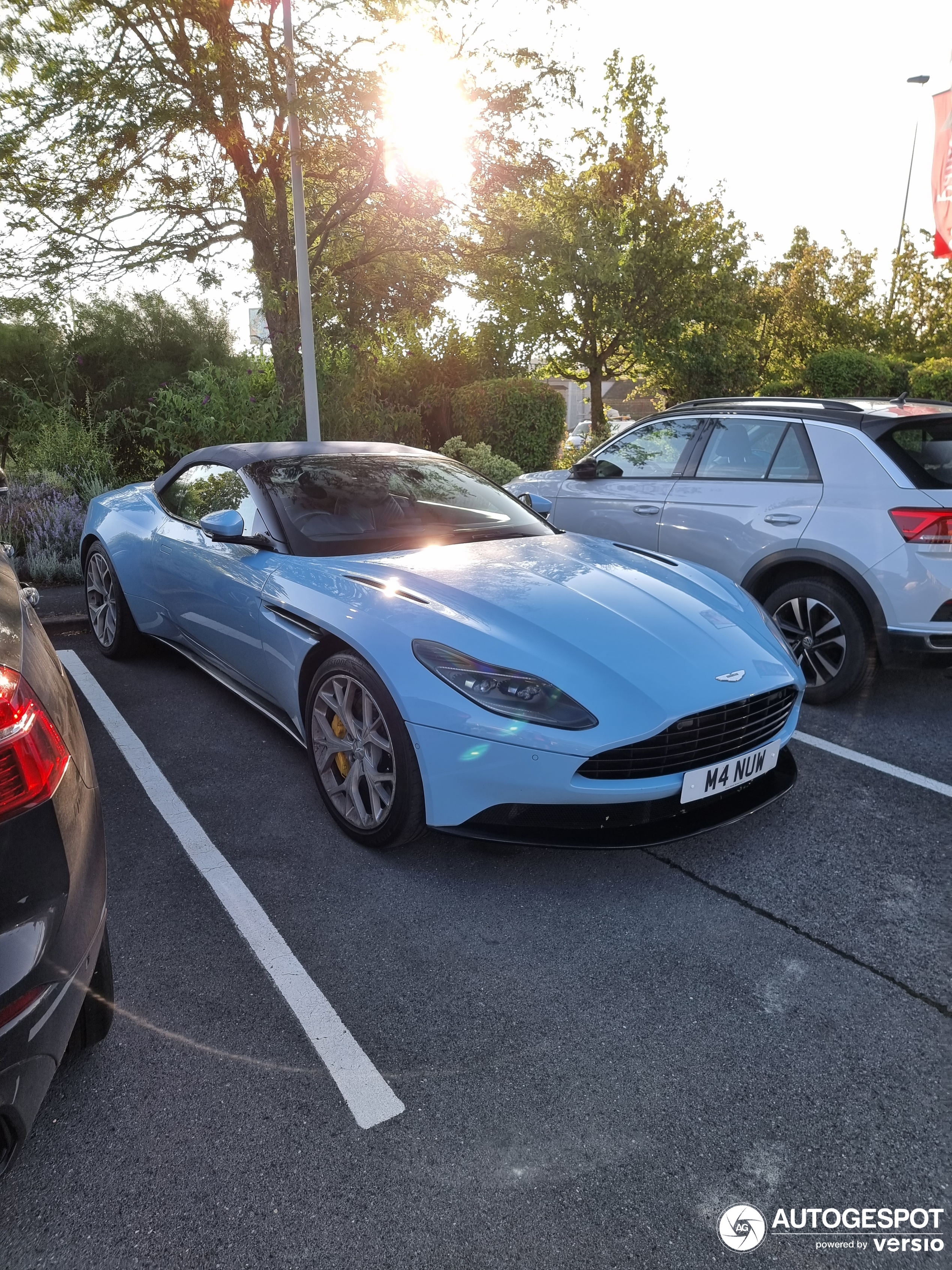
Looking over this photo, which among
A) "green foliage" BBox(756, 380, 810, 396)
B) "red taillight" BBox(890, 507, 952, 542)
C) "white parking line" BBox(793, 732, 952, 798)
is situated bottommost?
"white parking line" BBox(793, 732, 952, 798)

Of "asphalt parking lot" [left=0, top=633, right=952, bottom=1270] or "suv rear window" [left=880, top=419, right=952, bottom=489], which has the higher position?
"suv rear window" [left=880, top=419, right=952, bottom=489]

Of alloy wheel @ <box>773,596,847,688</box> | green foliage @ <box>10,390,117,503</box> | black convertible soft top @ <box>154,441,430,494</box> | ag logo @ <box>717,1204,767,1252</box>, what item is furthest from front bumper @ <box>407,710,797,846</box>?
green foliage @ <box>10,390,117,503</box>

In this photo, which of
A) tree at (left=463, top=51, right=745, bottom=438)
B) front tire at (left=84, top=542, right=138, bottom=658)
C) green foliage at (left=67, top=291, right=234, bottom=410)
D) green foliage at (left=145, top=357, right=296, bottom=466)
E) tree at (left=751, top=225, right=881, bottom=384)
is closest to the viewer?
front tire at (left=84, top=542, right=138, bottom=658)

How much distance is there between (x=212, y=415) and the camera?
38.8 feet

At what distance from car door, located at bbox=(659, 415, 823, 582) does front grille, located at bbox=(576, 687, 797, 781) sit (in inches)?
84.6

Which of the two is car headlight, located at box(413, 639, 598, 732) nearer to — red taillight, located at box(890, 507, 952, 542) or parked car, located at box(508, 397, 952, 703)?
parked car, located at box(508, 397, 952, 703)

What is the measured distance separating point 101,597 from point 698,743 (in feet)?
14.0

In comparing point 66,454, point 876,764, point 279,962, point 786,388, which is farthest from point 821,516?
point 786,388

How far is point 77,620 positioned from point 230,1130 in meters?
5.35

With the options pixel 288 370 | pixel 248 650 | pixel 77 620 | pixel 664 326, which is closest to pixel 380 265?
pixel 288 370

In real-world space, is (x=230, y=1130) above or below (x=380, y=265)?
below

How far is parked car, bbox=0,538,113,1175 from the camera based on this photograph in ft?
5.34

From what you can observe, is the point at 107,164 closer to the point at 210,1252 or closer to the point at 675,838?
the point at 675,838

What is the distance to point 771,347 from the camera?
26.5 metres
